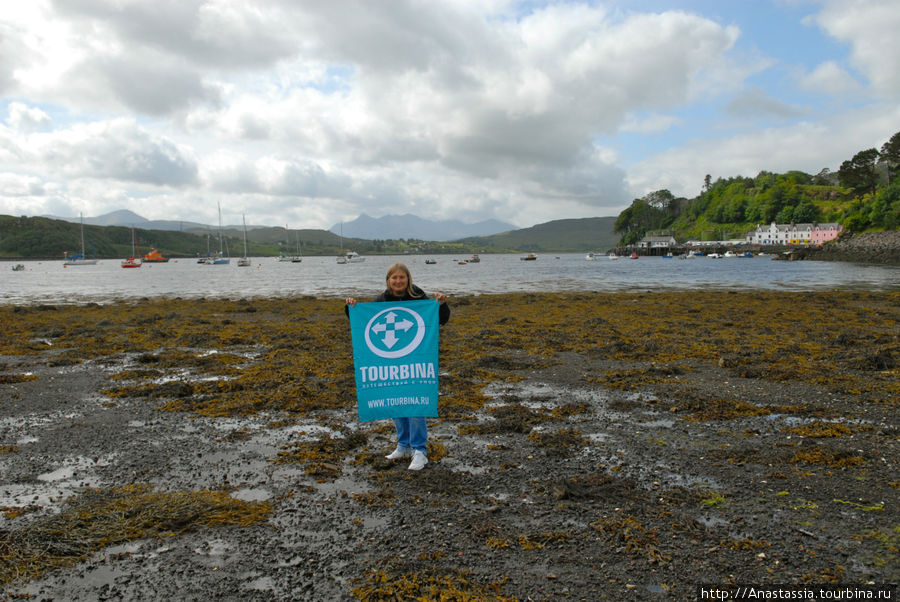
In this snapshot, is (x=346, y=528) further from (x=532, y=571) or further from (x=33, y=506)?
(x=33, y=506)

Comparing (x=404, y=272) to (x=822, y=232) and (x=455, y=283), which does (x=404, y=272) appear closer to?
(x=455, y=283)

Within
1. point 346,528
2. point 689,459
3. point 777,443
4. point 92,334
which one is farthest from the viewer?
point 92,334

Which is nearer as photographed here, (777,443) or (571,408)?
(777,443)

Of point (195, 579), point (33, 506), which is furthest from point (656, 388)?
point (33, 506)

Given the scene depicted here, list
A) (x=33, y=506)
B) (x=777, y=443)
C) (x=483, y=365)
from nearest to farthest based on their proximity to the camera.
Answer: (x=33, y=506) → (x=777, y=443) → (x=483, y=365)

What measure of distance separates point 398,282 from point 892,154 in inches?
8038

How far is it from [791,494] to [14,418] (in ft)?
38.1

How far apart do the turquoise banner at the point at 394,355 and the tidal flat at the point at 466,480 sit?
815mm

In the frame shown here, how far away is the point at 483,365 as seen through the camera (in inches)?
524

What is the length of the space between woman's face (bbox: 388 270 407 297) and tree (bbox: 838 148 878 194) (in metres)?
210

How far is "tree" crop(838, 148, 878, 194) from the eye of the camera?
166000 millimetres

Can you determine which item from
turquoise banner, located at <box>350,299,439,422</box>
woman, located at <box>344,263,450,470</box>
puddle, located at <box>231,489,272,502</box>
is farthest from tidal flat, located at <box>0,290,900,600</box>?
→ turquoise banner, located at <box>350,299,439,422</box>

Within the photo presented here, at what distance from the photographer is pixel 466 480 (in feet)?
20.4

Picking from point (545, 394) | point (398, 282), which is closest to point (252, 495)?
point (398, 282)
